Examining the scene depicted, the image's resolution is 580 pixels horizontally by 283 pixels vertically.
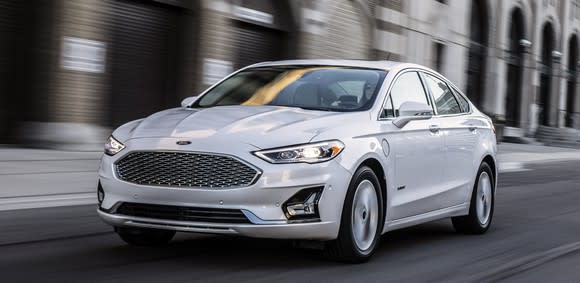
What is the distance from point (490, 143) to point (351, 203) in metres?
3.26

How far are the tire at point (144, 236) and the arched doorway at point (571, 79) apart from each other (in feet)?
164

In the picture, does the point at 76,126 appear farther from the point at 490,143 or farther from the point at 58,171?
the point at 490,143

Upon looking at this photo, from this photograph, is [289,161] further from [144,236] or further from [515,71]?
[515,71]

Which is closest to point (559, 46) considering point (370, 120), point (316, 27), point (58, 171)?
point (316, 27)

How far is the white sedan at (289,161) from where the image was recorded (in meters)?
5.77

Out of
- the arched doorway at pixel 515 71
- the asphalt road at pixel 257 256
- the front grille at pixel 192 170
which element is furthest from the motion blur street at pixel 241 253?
the arched doorway at pixel 515 71

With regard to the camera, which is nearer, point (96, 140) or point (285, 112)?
point (285, 112)

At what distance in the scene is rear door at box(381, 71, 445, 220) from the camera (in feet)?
22.5

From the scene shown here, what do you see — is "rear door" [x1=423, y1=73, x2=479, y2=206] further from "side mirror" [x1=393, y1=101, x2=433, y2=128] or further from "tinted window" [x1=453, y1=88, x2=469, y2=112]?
"side mirror" [x1=393, y1=101, x2=433, y2=128]

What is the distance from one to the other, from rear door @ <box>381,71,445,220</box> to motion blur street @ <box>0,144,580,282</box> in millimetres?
398

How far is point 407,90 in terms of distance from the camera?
752 centimetres

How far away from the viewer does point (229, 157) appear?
5.75 meters

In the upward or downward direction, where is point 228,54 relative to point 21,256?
upward

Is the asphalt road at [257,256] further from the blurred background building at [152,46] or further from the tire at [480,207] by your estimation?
the blurred background building at [152,46]
